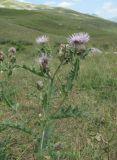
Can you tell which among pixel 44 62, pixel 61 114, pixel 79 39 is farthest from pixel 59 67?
pixel 61 114

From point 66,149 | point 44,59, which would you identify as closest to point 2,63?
point 44,59

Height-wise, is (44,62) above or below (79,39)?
below

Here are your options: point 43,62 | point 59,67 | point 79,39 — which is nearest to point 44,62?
point 43,62

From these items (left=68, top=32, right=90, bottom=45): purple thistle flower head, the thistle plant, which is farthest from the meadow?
(left=68, top=32, right=90, bottom=45): purple thistle flower head

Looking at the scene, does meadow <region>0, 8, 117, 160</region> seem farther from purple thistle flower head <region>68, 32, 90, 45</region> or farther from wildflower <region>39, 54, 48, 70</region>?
purple thistle flower head <region>68, 32, 90, 45</region>

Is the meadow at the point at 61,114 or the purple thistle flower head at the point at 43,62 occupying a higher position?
the purple thistle flower head at the point at 43,62

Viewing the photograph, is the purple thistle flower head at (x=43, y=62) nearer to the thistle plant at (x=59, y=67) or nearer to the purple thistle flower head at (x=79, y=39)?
the thistle plant at (x=59, y=67)

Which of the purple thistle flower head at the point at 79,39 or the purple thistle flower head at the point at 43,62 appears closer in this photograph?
the purple thistle flower head at the point at 79,39

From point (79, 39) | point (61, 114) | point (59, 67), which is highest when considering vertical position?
point (79, 39)

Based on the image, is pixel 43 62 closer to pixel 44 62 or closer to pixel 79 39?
pixel 44 62

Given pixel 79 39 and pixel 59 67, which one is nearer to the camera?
pixel 79 39

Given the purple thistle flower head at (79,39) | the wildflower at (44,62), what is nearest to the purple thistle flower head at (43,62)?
the wildflower at (44,62)

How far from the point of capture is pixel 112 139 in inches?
244

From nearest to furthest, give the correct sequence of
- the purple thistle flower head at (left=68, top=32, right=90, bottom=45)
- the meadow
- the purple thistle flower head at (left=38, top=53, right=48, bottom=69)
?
1. the purple thistle flower head at (left=68, top=32, right=90, bottom=45)
2. the purple thistle flower head at (left=38, top=53, right=48, bottom=69)
3. the meadow
